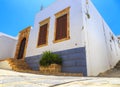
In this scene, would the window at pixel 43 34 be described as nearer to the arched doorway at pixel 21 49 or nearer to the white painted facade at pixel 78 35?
the white painted facade at pixel 78 35

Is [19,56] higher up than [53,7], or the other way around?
[53,7]

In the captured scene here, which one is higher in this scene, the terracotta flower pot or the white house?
the white house

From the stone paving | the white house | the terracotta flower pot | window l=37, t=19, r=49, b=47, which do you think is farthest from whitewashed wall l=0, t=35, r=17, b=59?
the stone paving

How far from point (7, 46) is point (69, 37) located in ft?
27.6

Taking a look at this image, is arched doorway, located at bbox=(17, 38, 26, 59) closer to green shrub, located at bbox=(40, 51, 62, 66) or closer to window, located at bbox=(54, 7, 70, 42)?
window, located at bbox=(54, 7, 70, 42)

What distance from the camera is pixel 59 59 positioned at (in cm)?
719

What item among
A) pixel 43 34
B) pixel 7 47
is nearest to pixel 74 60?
pixel 43 34

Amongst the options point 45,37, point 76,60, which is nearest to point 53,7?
point 45,37

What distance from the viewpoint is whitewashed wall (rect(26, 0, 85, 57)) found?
23.4 ft

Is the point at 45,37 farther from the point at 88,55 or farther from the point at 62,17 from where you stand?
the point at 88,55

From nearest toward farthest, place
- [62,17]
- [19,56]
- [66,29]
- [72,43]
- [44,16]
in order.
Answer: [72,43] → [66,29] → [62,17] → [44,16] → [19,56]

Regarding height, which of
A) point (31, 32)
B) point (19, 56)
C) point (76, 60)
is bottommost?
point (76, 60)

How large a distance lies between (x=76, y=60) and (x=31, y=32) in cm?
598

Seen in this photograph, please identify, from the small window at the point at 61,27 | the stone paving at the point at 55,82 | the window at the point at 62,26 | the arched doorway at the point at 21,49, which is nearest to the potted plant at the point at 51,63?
the window at the point at 62,26
